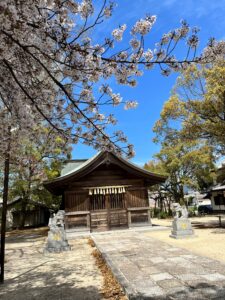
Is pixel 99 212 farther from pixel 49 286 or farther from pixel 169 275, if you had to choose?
pixel 169 275

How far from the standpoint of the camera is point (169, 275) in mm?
5574

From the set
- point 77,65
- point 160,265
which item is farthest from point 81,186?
point 77,65

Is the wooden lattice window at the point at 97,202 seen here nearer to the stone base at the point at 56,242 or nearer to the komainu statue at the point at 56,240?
the komainu statue at the point at 56,240

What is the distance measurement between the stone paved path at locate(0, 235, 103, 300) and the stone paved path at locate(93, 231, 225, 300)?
608 mm

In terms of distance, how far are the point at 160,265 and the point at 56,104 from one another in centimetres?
458

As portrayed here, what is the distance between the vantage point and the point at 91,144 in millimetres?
4719

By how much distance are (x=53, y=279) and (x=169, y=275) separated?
272 cm

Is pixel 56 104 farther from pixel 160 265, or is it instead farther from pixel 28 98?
pixel 160 265

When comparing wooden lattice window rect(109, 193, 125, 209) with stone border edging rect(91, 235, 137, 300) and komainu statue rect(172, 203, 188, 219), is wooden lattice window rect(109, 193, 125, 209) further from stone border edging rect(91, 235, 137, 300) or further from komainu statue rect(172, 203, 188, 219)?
stone border edging rect(91, 235, 137, 300)

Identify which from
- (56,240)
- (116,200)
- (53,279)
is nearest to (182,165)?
(116,200)

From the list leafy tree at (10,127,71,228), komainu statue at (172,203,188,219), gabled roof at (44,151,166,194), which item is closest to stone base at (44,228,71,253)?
komainu statue at (172,203,188,219)

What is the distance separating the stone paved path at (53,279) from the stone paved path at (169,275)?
2.00 ft

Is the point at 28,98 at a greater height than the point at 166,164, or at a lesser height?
lesser

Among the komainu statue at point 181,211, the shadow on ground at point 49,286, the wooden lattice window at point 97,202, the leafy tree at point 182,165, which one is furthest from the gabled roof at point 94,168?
the leafy tree at point 182,165
